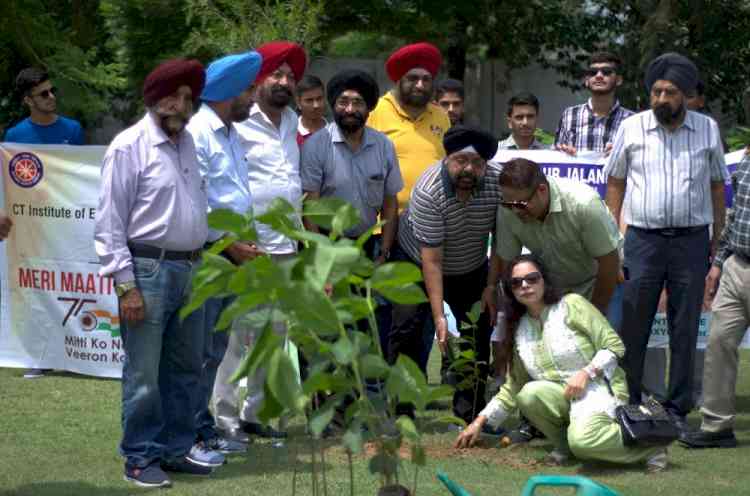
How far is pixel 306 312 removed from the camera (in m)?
3.02

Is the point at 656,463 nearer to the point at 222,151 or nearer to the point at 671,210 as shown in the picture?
the point at 671,210

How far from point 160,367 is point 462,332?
6.59 ft

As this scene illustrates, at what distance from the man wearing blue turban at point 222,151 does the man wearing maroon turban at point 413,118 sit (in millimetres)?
1694

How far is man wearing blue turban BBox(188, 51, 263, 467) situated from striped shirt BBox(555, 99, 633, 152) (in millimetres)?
2895

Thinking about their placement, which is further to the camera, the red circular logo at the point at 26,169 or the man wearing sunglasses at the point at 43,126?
the man wearing sunglasses at the point at 43,126

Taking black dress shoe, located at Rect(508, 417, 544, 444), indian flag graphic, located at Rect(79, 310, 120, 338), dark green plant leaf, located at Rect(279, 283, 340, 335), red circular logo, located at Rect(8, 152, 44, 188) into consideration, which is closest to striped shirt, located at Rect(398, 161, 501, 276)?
black dress shoe, located at Rect(508, 417, 544, 444)

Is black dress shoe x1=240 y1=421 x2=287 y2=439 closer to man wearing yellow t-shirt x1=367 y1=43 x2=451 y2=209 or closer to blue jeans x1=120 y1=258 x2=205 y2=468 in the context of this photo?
blue jeans x1=120 y1=258 x2=205 y2=468

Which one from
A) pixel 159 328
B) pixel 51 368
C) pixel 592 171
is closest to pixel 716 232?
pixel 592 171

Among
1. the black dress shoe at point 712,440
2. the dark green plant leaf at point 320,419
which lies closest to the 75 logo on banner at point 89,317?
the black dress shoe at point 712,440

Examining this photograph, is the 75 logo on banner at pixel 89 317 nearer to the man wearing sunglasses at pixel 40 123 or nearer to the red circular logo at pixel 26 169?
the man wearing sunglasses at pixel 40 123

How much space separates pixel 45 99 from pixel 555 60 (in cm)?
1378

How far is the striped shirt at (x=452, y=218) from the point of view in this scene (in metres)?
7.48

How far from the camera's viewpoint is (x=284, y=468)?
685cm

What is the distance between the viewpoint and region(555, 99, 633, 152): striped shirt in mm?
9078
